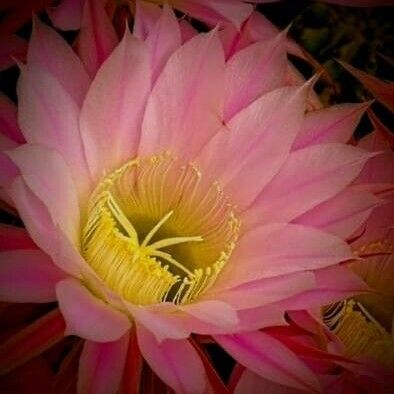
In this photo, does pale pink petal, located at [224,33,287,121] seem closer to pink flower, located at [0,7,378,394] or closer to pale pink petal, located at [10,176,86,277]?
pink flower, located at [0,7,378,394]

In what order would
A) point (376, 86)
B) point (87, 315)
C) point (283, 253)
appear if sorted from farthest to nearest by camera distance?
point (376, 86) → point (283, 253) → point (87, 315)

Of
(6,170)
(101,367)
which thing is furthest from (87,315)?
(6,170)

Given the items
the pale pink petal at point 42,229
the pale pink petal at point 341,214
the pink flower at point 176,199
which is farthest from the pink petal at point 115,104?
the pale pink petal at point 341,214

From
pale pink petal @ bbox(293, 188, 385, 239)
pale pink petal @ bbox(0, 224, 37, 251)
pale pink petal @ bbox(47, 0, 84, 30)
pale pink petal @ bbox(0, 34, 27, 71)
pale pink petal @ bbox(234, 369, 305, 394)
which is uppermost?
pale pink petal @ bbox(47, 0, 84, 30)

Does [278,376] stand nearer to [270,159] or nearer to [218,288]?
[218,288]

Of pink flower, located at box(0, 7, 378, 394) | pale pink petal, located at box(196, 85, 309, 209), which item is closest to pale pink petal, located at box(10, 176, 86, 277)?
pink flower, located at box(0, 7, 378, 394)

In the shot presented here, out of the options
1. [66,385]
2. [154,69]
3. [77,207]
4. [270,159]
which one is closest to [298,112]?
[270,159]

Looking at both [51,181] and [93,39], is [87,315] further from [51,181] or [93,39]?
[93,39]
